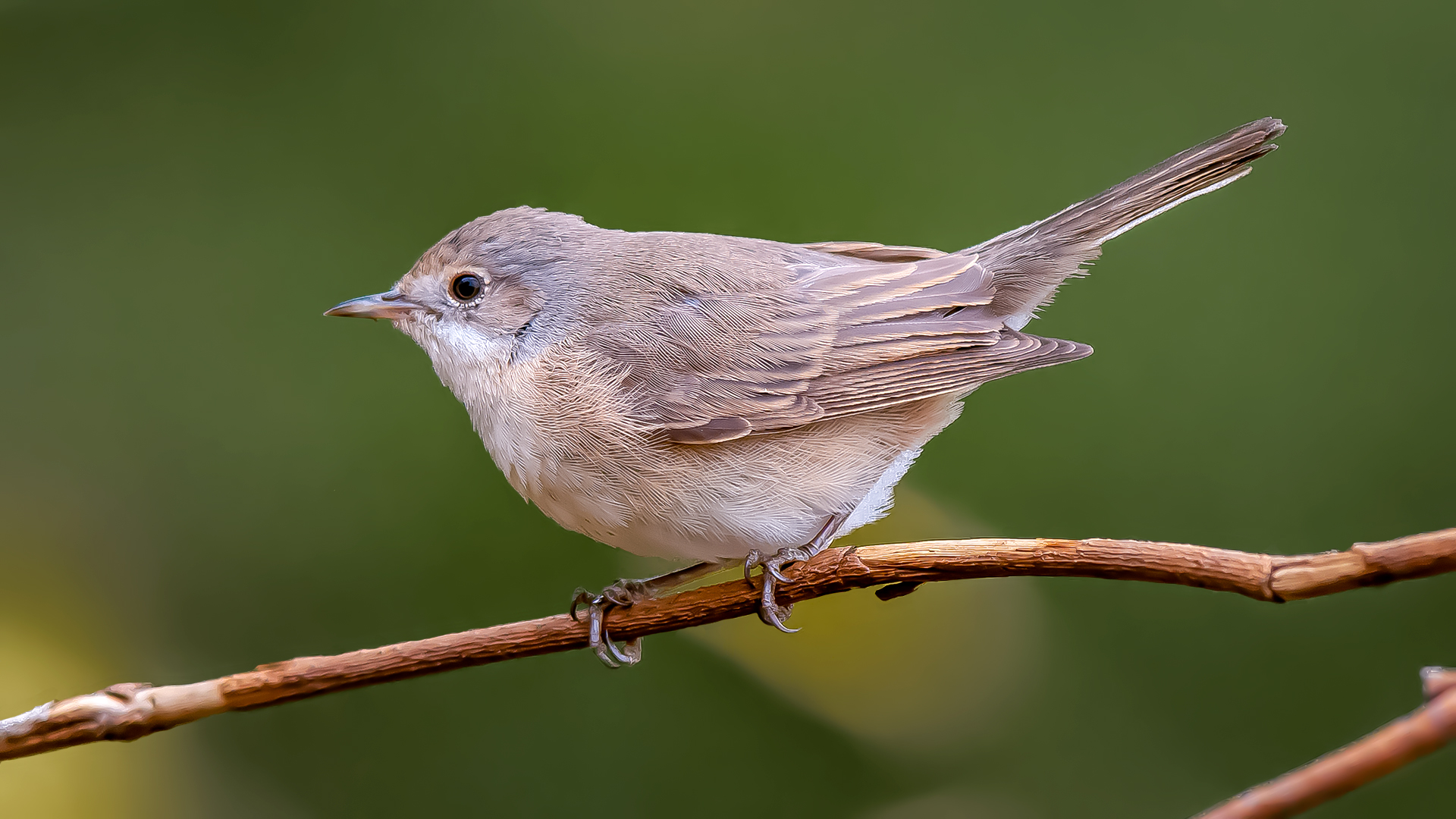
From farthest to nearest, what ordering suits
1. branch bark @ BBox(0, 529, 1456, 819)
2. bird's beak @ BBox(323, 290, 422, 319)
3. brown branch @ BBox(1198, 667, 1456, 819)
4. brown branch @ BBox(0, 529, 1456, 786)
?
bird's beak @ BBox(323, 290, 422, 319) → brown branch @ BBox(0, 529, 1456, 786) → branch bark @ BBox(0, 529, 1456, 819) → brown branch @ BBox(1198, 667, 1456, 819)

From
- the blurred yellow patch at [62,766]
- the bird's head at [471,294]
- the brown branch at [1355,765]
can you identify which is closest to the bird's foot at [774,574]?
the bird's head at [471,294]

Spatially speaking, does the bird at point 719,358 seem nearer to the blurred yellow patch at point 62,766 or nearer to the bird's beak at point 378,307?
the bird's beak at point 378,307

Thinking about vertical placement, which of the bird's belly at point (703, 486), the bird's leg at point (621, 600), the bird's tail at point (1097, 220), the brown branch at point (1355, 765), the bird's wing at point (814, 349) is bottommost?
the bird's leg at point (621, 600)

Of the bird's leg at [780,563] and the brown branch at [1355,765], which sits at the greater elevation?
the brown branch at [1355,765]

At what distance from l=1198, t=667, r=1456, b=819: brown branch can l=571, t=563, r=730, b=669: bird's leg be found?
43.7 inches

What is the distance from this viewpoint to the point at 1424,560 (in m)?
1.06

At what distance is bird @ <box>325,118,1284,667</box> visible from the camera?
187 centimetres

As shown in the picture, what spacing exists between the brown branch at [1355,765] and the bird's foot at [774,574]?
0.95 meters

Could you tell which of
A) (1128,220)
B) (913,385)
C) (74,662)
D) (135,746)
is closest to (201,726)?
(135,746)

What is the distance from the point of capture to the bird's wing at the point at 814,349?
193 cm

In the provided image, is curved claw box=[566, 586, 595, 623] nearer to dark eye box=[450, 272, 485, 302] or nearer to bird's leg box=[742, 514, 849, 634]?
bird's leg box=[742, 514, 849, 634]

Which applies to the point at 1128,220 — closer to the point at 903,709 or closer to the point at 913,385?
the point at 913,385

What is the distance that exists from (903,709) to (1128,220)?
55.1 inches

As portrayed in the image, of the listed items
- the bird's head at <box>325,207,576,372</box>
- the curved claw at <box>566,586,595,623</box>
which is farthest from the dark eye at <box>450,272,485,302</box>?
the curved claw at <box>566,586,595,623</box>
